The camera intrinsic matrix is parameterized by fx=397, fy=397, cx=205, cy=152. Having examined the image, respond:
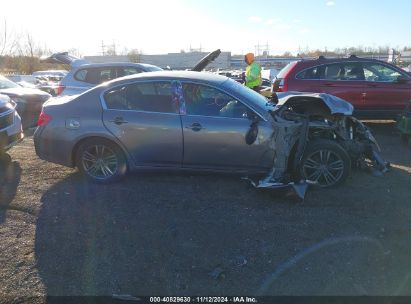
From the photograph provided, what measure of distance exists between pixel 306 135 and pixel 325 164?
462 millimetres

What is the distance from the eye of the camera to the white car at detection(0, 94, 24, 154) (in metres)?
6.78

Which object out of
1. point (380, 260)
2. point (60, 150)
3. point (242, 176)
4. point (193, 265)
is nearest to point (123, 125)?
point (60, 150)

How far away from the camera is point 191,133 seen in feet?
16.9

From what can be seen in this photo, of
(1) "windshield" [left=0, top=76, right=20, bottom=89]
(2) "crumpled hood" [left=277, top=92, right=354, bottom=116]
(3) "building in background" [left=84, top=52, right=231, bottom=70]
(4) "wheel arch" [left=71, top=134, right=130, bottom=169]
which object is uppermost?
(3) "building in background" [left=84, top=52, right=231, bottom=70]

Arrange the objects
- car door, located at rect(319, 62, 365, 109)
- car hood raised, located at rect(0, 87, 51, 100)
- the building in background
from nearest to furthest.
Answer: car door, located at rect(319, 62, 365, 109) → car hood raised, located at rect(0, 87, 51, 100) → the building in background

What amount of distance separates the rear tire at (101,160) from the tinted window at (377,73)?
21.4 feet

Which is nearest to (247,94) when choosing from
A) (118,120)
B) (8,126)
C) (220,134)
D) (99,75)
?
(220,134)

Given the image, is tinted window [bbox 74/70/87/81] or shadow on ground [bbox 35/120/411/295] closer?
shadow on ground [bbox 35/120/411/295]

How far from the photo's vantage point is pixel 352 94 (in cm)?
923

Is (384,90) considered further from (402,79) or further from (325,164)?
(325,164)

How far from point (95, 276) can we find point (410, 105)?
7.11 metres

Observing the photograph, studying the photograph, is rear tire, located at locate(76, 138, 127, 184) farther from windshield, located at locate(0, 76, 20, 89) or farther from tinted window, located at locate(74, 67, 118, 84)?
windshield, located at locate(0, 76, 20, 89)

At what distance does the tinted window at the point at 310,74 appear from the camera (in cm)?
934

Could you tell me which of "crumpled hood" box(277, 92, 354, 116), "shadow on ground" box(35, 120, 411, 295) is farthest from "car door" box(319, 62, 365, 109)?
"shadow on ground" box(35, 120, 411, 295)
